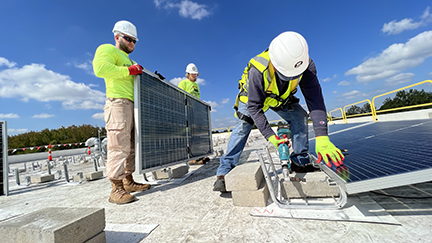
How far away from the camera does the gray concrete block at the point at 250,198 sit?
196cm

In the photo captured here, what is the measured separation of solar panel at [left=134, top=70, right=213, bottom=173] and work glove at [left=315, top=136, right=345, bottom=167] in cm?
244

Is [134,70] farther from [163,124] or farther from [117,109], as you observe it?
[163,124]

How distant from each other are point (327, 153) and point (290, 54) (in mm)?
1122

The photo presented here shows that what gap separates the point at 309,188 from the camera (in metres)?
1.99

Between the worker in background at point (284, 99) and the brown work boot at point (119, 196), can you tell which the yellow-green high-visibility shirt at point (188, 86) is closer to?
the worker in background at point (284, 99)

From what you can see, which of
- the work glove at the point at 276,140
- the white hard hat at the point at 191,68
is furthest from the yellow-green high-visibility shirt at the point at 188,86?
the work glove at the point at 276,140

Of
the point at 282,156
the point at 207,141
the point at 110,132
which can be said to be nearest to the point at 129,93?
the point at 110,132

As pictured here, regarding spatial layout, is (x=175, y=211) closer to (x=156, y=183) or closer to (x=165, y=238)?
(x=165, y=238)

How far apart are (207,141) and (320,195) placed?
13.7 feet

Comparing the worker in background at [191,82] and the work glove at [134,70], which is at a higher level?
the worker in background at [191,82]

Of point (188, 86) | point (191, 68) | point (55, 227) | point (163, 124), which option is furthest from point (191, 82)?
point (55, 227)

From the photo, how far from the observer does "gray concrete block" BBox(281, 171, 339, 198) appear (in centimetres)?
193

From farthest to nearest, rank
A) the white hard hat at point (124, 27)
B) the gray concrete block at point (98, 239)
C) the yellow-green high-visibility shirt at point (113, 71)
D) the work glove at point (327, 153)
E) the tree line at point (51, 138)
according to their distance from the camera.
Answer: the tree line at point (51, 138), the white hard hat at point (124, 27), the yellow-green high-visibility shirt at point (113, 71), the work glove at point (327, 153), the gray concrete block at point (98, 239)

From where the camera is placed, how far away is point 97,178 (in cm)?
453
